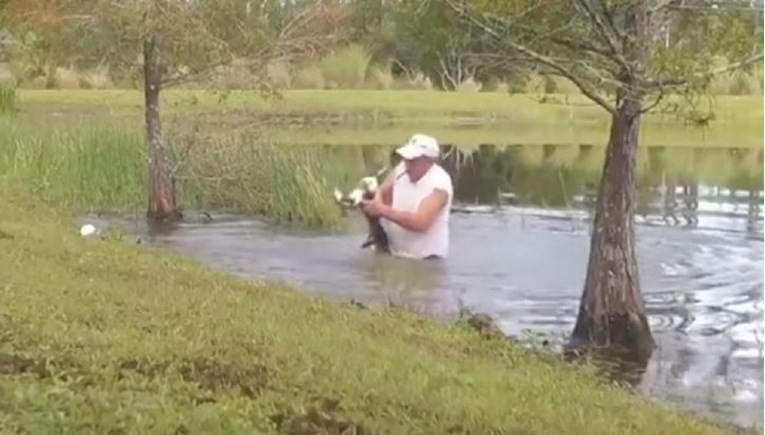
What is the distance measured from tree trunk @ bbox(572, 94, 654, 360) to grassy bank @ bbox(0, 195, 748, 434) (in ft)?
4.13

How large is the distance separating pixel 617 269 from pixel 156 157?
7904 millimetres

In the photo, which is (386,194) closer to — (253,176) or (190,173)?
(253,176)

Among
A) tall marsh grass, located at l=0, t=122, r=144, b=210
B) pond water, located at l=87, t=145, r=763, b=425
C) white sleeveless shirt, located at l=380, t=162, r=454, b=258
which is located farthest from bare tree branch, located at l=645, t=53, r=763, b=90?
tall marsh grass, located at l=0, t=122, r=144, b=210

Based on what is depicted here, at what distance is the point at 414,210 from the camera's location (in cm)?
1330

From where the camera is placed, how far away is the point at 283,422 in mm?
5730

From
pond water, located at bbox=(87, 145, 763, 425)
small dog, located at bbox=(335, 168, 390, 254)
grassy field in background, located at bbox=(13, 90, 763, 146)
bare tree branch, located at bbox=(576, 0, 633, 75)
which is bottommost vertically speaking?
pond water, located at bbox=(87, 145, 763, 425)

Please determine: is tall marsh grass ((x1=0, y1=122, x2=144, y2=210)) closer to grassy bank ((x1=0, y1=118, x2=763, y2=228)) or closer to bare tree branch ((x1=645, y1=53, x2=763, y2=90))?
grassy bank ((x1=0, y1=118, x2=763, y2=228))

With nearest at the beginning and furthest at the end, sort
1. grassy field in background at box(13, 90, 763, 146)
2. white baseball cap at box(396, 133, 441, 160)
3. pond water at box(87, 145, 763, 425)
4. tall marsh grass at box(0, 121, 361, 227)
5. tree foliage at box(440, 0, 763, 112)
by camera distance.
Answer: tree foliage at box(440, 0, 763, 112)
pond water at box(87, 145, 763, 425)
white baseball cap at box(396, 133, 441, 160)
tall marsh grass at box(0, 121, 361, 227)
grassy field in background at box(13, 90, 763, 146)

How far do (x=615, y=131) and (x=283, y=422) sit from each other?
504 cm

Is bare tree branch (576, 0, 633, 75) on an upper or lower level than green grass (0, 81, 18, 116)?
upper

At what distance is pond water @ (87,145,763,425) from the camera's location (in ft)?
32.6

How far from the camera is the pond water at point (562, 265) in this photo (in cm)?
995

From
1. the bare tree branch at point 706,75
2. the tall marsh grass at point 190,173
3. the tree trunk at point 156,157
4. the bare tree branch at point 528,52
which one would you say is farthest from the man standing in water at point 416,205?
the bare tree branch at point 706,75

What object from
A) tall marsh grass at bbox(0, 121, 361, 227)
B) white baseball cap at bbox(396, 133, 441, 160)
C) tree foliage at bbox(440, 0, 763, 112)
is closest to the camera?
tree foliage at bbox(440, 0, 763, 112)
